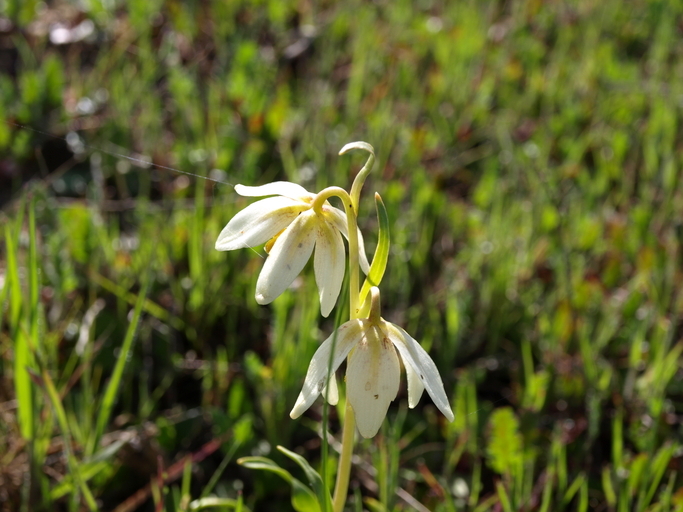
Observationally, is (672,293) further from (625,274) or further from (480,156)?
(480,156)

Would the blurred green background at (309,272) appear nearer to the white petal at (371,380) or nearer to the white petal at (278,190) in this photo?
the white petal at (278,190)

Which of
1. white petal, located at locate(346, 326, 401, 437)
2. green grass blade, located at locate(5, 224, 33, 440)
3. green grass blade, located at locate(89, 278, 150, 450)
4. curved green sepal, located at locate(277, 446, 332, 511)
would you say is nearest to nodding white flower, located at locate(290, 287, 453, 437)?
white petal, located at locate(346, 326, 401, 437)

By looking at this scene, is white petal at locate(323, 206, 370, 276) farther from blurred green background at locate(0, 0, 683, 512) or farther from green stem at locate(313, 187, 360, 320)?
blurred green background at locate(0, 0, 683, 512)

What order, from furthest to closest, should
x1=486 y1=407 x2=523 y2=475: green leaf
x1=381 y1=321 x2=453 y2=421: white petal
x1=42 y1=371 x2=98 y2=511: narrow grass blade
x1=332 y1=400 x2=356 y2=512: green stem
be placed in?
x1=486 y1=407 x2=523 y2=475: green leaf
x1=42 y1=371 x2=98 y2=511: narrow grass blade
x1=332 y1=400 x2=356 y2=512: green stem
x1=381 y1=321 x2=453 y2=421: white petal

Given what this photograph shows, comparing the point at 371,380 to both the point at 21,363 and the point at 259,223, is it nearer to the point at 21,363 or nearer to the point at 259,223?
the point at 259,223

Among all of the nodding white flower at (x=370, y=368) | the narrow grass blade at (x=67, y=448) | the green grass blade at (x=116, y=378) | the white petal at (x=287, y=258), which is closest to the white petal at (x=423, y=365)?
the nodding white flower at (x=370, y=368)

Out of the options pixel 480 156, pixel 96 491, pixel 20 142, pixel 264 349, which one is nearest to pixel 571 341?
pixel 264 349

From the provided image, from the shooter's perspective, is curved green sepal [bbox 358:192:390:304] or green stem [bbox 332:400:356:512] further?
green stem [bbox 332:400:356:512]
